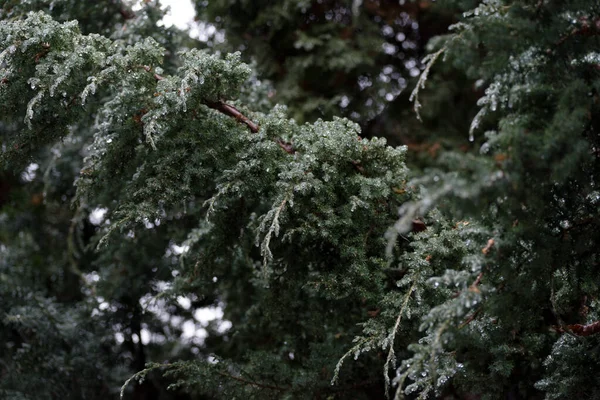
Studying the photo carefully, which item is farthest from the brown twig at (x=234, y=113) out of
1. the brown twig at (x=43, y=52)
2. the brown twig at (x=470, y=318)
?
the brown twig at (x=470, y=318)

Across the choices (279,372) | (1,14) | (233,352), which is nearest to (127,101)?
(1,14)

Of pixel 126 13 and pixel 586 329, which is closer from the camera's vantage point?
pixel 586 329

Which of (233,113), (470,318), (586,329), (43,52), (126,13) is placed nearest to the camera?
(470,318)

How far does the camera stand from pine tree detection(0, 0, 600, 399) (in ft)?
6.98

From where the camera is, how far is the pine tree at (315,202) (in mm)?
2129

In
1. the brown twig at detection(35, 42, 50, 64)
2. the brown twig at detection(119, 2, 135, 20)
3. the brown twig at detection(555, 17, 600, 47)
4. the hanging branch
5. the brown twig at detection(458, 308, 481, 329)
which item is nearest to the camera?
the brown twig at detection(555, 17, 600, 47)

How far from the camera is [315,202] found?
A: 2838 millimetres

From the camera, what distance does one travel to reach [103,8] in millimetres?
4125

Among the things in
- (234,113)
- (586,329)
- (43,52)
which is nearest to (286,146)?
(234,113)

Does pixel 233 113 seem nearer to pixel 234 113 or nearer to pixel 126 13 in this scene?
pixel 234 113

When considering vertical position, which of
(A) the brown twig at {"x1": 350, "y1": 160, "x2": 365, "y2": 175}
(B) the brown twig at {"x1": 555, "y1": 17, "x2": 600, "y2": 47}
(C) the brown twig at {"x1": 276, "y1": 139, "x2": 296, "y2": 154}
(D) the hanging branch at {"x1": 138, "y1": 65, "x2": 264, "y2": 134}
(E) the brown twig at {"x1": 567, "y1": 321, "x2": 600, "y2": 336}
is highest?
(D) the hanging branch at {"x1": 138, "y1": 65, "x2": 264, "y2": 134}

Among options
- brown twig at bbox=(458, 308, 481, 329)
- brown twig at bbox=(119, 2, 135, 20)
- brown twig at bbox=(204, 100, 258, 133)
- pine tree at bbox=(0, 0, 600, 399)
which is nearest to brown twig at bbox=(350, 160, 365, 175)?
pine tree at bbox=(0, 0, 600, 399)

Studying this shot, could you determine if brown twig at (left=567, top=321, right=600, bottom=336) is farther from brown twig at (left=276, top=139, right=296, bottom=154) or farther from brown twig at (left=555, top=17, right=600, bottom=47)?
brown twig at (left=276, top=139, right=296, bottom=154)

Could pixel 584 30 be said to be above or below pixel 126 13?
below
